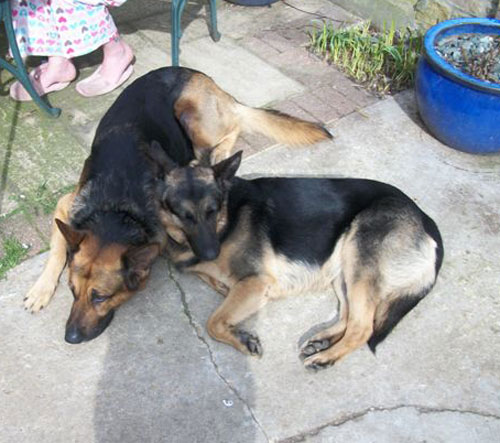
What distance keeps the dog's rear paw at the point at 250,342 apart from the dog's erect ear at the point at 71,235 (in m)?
1.03

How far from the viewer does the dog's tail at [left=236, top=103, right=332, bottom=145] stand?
4.43 meters

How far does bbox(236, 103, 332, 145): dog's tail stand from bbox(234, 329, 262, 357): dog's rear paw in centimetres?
178

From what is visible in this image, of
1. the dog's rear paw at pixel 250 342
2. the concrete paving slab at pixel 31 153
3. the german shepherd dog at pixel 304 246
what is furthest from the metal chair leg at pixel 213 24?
the dog's rear paw at pixel 250 342

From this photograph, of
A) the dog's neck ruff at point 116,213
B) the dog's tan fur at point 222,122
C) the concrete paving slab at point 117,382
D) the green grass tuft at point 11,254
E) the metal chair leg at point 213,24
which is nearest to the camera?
the concrete paving slab at point 117,382

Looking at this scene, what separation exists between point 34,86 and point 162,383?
10.4ft

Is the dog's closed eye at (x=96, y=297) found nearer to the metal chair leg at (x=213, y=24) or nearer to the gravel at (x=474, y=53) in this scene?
the gravel at (x=474, y=53)

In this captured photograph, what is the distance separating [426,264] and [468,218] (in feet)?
3.16

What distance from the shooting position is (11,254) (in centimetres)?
371

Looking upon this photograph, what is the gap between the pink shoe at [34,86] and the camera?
5051 millimetres

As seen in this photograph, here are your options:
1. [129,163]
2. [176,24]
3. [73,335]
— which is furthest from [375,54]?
[73,335]

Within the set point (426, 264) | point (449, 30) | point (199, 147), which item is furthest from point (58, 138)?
point (449, 30)

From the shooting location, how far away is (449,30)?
4.84 m

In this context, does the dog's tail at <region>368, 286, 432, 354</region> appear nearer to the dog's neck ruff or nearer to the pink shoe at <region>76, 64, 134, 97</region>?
the dog's neck ruff

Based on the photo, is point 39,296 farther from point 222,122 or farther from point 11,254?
point 222,122
